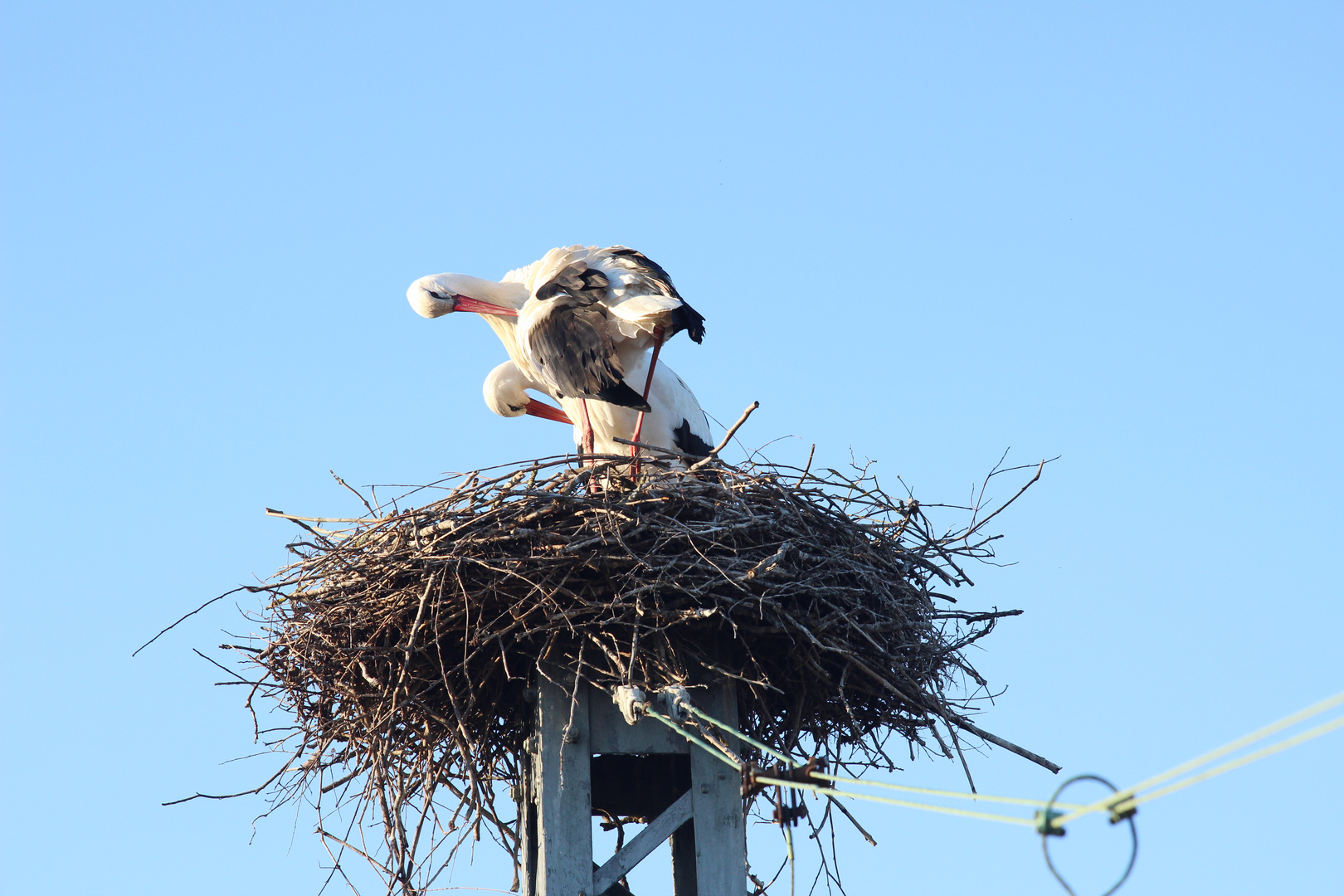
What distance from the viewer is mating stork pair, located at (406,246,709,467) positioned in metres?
7.62

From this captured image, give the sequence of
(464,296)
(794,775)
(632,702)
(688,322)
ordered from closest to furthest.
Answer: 1. (794,775)
2. (632,702)
3. (688,322)
4. (464,296)

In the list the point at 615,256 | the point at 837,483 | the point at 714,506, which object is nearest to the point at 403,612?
the point at 714,506

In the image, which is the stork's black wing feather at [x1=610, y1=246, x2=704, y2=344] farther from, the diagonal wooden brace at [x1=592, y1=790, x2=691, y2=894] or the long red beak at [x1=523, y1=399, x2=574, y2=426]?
the diagonal wooden brace at [x1=592, y1=790, x2=691, y2=894]

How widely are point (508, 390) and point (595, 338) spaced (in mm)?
1184

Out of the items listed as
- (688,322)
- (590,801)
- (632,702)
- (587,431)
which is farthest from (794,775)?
(587,431)

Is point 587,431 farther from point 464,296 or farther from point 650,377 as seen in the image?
point 464,296

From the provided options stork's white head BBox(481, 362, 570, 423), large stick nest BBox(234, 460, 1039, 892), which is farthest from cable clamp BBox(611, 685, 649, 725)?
stork's white head BBox(481, 362, 570, 423)

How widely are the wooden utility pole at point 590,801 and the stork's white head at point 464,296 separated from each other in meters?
3.19

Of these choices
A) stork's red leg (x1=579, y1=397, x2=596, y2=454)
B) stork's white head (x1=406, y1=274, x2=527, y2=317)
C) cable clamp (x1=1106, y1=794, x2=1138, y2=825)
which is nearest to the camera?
cable clamp (x1=1106, y1=794, x2=1138, y2=825)

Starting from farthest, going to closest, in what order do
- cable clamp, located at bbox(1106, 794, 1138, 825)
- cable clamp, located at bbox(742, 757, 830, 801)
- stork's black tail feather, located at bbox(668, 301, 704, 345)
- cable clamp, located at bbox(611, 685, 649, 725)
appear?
stork's black tail feather, located at bbox(668, 301, 704, 345) → cable clamp, located at bbox(611, 685, 649, 725) → cable clamp, located at bbox(742, 757, 830, 801) → cable clamp, located at bbox(1106, 794, 1138, 825)

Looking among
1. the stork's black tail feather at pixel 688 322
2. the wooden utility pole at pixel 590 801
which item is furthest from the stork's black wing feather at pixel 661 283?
the wooden utility pole at pixel 590 801

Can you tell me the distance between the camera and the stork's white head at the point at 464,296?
870 centimetres

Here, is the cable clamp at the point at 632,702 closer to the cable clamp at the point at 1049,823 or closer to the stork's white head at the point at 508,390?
the cable clamp at the point at 1049,823

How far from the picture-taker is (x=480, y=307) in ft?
28.7
